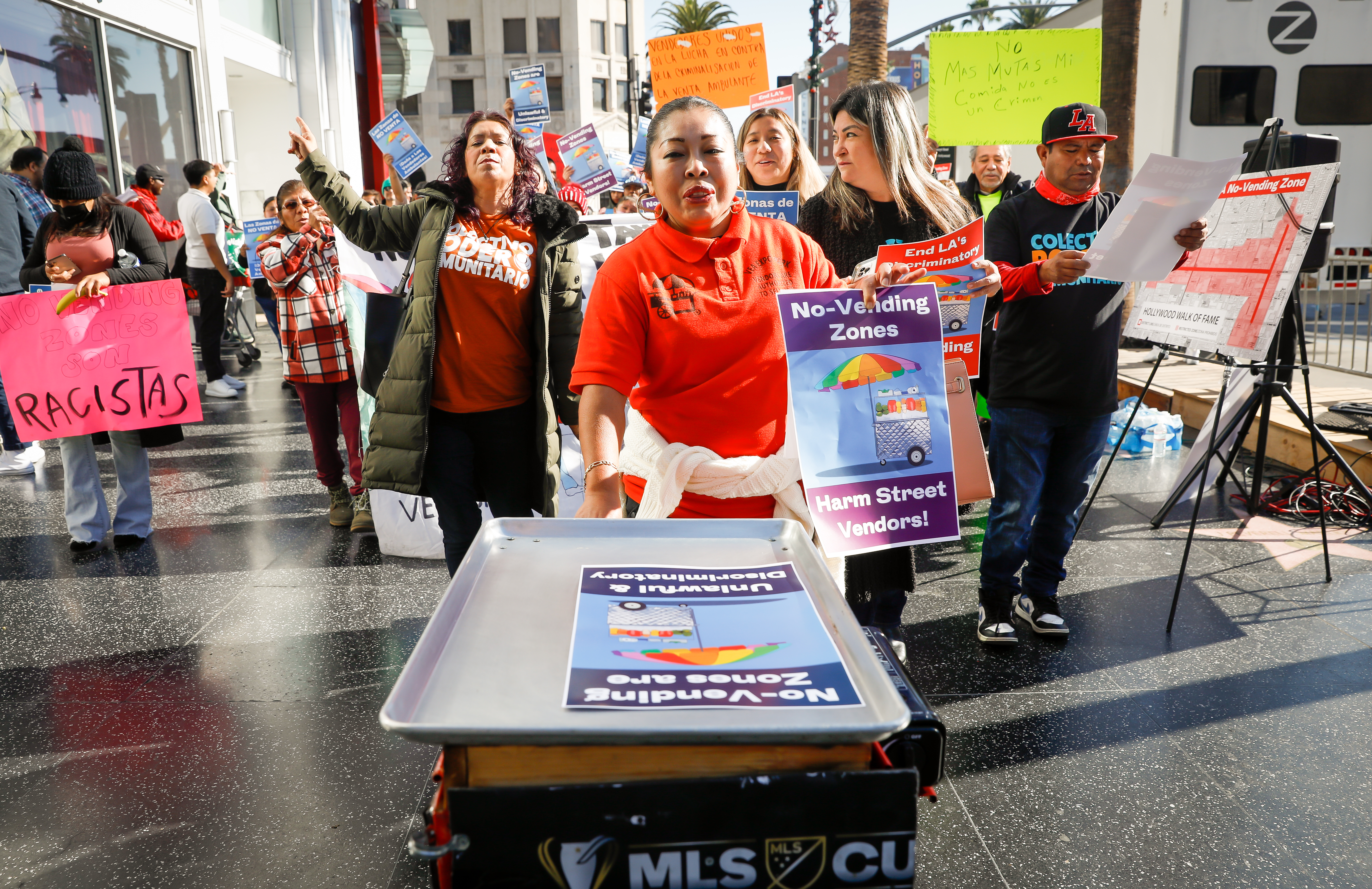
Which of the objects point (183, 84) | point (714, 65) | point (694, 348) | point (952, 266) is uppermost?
point (183, 84)

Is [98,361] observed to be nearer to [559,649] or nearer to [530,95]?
[559,649]

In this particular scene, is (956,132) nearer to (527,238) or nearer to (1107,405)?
(1107,405)

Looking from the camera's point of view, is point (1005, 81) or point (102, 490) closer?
point (102, 490)

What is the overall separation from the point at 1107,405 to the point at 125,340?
188 inches

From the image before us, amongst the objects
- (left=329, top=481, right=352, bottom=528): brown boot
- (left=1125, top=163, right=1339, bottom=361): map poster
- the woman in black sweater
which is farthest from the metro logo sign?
(left=329, top=481, right=352, bottom=528): brown boot

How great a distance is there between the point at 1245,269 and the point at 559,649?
4.77 m

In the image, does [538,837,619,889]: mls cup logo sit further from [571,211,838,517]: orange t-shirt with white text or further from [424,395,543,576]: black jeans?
[424,395,543,576]: black jeans

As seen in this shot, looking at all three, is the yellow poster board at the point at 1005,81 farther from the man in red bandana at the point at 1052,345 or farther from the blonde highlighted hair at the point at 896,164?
the blonde highlighted hair at the point at 896,164

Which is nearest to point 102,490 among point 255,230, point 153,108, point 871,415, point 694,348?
point 255,230

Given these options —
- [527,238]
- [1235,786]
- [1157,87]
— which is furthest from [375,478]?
[1157,87]

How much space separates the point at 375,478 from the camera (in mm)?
3381

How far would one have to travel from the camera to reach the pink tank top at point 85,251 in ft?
16.1

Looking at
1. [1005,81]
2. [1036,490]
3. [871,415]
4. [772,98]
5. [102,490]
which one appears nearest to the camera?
Result: [871,415]

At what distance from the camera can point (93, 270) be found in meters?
4.98
